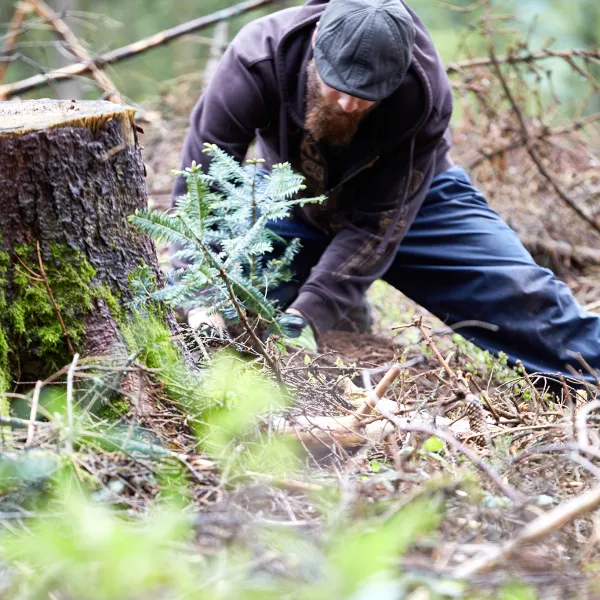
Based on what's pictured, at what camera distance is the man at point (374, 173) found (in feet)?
10.0

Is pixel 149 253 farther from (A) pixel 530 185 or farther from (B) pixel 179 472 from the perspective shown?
(A) pixel 530 185

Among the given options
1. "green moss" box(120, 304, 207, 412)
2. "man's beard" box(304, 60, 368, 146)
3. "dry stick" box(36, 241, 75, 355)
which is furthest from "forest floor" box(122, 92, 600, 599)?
"man's beard" box(304, 60, 368, 146)

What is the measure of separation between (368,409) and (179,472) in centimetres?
72

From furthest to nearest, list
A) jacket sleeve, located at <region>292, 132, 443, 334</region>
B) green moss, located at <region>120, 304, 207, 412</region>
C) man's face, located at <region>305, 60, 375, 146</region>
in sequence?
Result: jacket sleeve, located at <region>292, 132, 443, 334</region>
man's face, located at <region>305, 60, 375, 146</region>
green moss, located at <region>120, 304, 207, 412</region>

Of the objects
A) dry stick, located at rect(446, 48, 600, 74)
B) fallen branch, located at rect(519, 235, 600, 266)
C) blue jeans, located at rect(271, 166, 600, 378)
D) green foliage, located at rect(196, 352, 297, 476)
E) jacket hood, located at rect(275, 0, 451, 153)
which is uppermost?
jacket hood, located at rect(275, 0, 451, 153)

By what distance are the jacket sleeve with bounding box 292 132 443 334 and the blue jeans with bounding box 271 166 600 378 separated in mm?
223

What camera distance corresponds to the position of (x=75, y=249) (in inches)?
85.4

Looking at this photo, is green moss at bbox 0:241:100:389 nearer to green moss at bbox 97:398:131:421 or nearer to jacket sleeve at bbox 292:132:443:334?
green moss at bbox 97:398:131:421

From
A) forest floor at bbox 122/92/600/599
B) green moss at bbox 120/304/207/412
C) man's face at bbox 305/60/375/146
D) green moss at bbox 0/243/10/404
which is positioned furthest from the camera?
man's face at bbox 305/60/375/146

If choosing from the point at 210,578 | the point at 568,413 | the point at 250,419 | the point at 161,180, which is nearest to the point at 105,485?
the point at 250,419

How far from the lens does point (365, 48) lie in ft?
9.68

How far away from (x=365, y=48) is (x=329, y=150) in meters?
0.67

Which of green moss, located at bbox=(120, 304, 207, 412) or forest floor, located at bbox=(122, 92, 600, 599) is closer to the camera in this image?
forest floor, located at bbox=(122, 92, 600, 599)

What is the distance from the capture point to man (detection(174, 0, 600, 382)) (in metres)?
3.06
